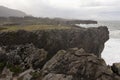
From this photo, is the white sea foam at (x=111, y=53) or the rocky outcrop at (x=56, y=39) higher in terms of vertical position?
the rocky outcrop at (x=56, y=39)

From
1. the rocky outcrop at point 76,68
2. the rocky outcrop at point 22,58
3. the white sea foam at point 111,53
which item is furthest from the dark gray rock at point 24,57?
the white sea foam at point 111,53

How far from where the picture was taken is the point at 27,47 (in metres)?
36.7

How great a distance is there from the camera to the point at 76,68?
29.4 meters

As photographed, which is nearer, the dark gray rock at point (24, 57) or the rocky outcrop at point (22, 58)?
the rocky outcrop at point (22, 58)

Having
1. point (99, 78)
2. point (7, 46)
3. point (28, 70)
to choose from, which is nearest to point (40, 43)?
point (7, 46)

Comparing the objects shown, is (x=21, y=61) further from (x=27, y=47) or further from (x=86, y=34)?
(x=86, y=34)

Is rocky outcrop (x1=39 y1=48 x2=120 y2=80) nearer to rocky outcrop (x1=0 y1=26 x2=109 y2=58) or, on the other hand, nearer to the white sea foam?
rocky outcrop (x1=0 y1=26 x2=109 y2=58)

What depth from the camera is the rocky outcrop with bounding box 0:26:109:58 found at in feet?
126

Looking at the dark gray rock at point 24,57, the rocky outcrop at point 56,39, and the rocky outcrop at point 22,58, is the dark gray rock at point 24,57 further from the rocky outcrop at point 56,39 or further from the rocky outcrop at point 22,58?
the rocky outcrop at point 56,39

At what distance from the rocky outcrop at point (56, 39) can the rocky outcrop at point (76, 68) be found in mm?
6781

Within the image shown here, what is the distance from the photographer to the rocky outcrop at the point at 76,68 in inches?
1118

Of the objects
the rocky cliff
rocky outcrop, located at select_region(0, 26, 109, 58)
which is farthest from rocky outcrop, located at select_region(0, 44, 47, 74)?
rocky outcrop, located at select_region(0, 26, 109, 58)

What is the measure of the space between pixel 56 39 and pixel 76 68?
12.7 metres

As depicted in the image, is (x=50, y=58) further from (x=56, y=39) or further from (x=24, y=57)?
(x=56, y=39)
